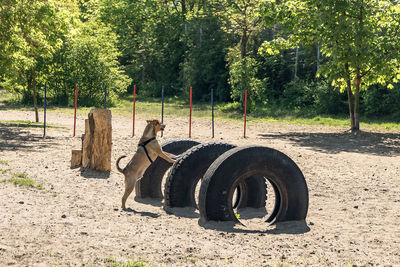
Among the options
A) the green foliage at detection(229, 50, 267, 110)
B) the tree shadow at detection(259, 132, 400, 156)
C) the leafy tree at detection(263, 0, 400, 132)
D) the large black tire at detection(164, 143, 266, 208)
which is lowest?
the tree shadow at detection(259, 132, 400, 156)

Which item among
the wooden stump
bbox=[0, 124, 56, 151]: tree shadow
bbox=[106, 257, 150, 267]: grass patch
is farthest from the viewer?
bbox=[0, 124, 56, 151]: tree shadow

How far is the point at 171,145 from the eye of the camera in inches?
340

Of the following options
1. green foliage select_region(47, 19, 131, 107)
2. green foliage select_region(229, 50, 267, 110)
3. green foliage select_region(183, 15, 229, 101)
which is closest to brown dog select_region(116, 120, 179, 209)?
green foliage select_region(229, 50, 267, 110)

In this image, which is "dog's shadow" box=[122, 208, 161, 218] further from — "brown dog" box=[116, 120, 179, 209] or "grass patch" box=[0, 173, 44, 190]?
"grass patch" box=[0, 173, 44, 190]

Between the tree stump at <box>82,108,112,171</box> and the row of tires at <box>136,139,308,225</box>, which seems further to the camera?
the tree stump at <box>82,108,112,171</box>

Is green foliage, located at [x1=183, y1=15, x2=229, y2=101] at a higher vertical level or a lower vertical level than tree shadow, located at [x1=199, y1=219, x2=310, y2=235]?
higher

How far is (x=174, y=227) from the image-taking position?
6375 millimetres

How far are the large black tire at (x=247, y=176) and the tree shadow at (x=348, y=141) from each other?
8.68 meters

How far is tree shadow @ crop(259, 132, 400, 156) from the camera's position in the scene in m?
16.0

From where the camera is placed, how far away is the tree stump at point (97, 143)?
10.3 m

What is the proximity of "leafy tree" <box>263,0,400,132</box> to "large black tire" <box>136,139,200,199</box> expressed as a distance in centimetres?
1216

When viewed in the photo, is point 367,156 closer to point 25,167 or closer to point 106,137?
point 106,137

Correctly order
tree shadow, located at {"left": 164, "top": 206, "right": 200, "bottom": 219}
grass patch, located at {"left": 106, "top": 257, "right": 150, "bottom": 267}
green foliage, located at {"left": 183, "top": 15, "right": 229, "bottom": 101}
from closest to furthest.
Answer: grass patch, located at {"left": 106, "top": 257, "right": 150, "bottom": 267} → tree shadow, located at {"left": 164, "top": 206, "right": 200, "bottom": 219} → green foliage, located at {"left": 183, "top": 15, "right": 229, "bottom": 101}

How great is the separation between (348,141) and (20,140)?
10.6 meters
